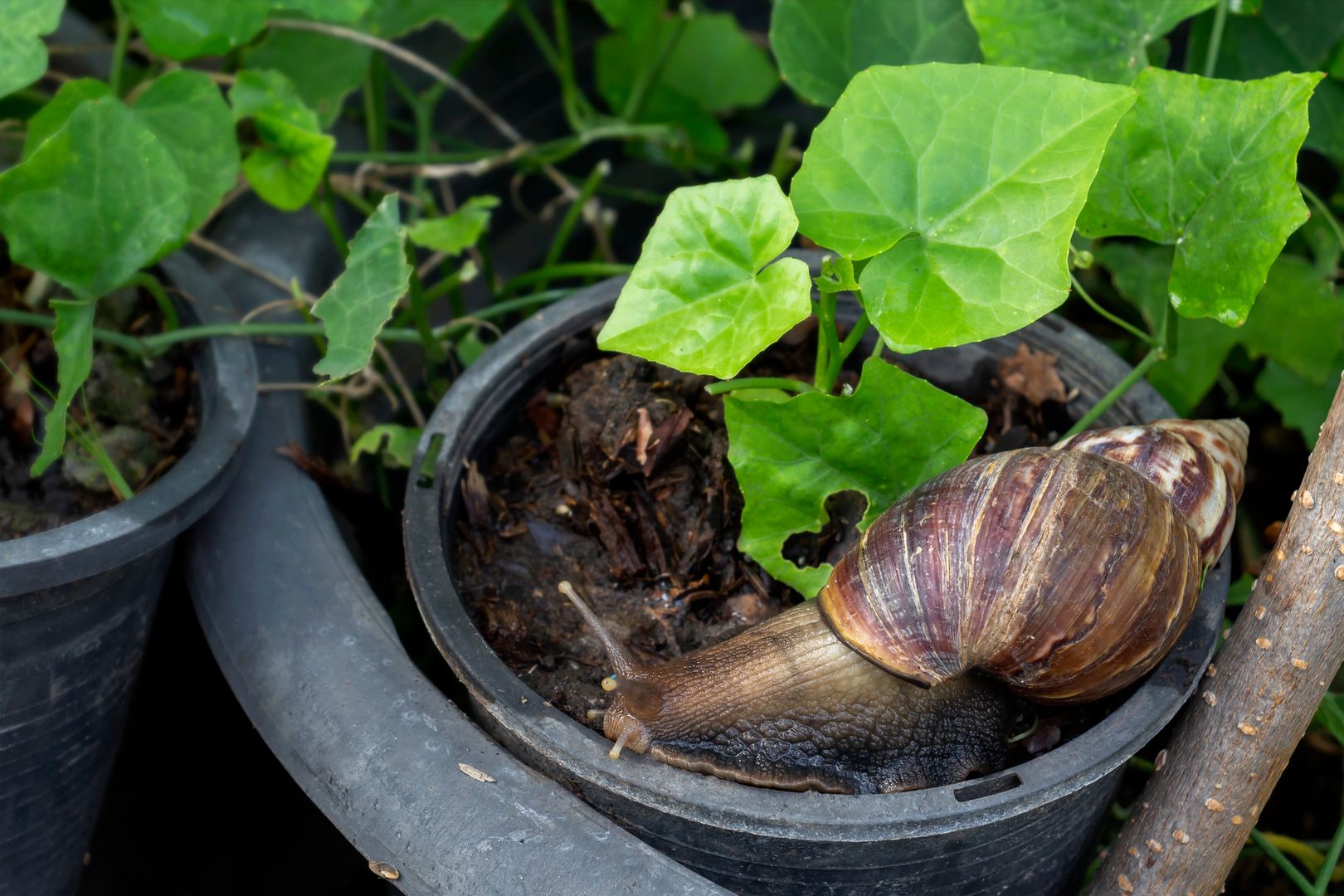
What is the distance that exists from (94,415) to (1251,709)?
3.43ft

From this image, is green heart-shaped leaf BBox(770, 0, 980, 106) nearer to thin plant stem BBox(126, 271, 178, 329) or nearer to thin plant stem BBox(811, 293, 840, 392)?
thin plant stem BBox(811, 293, 840, 392)

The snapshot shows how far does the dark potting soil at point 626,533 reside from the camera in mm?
978

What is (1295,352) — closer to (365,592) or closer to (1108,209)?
(1108,209)

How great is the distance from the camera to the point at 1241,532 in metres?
1.47

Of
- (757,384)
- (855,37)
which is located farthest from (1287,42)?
(757,384)

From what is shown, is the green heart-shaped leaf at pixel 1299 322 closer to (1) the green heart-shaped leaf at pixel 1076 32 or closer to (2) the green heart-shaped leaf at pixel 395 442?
(1) the green heart-shaped leaf at pixel 1076 32

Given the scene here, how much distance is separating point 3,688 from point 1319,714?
112 centimetres

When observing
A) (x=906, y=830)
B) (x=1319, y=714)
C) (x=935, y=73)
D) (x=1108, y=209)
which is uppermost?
(x=935, y=73)

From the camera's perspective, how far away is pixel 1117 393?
3.29 ft

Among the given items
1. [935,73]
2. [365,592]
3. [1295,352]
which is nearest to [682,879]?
[365,592]

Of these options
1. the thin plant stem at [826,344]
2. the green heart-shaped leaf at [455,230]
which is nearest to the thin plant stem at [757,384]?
the thin plant stem at [826,344]

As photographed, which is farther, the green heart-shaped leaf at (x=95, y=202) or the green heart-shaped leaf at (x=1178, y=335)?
the green heart-shaped leaf at (x=1178, y=335)

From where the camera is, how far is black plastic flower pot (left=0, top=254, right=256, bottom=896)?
0.85 m

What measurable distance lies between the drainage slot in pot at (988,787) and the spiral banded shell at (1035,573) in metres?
0.09
